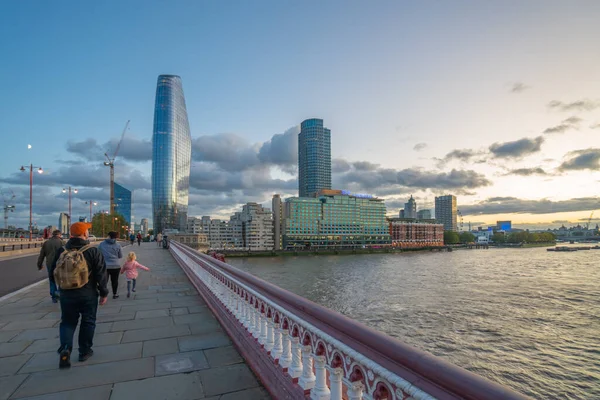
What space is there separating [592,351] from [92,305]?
23.4 meters

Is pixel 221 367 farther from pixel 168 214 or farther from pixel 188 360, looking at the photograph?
pixel 168 214

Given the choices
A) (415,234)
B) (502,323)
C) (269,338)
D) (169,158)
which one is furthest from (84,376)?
(415,234)

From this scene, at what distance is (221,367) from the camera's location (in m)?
4.06

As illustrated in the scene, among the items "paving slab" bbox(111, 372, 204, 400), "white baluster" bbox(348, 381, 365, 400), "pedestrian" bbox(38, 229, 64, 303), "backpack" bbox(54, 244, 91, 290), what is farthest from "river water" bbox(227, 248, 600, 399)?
"backpack" bbox(54, 244, 91, 290)

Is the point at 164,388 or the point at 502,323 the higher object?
the point at 164,388

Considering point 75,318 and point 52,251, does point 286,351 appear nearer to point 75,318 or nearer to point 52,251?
point 75,318

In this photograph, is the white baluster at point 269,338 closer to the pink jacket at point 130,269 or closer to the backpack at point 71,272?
the backpack at point 71,272

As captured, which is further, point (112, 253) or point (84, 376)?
point (112, 253)

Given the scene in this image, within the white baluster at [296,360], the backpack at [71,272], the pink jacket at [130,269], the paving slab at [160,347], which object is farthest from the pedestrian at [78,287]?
the pink jacket at [130,269]

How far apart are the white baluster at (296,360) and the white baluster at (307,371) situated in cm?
18

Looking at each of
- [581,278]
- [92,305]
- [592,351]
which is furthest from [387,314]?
[581,278]

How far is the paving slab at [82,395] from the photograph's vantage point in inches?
131

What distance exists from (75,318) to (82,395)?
3.57ft

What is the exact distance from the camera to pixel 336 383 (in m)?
2.31
